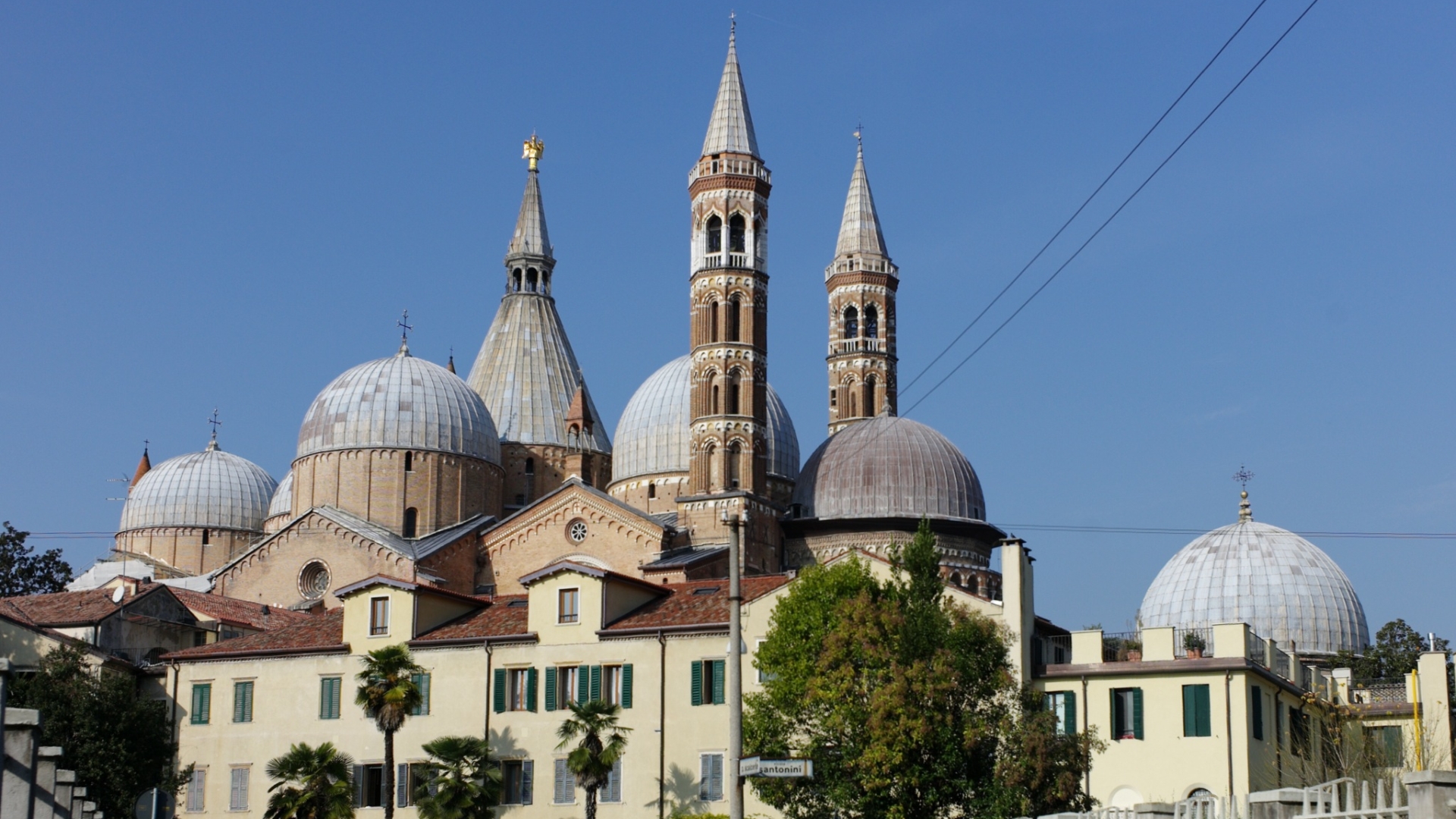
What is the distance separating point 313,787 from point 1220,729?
18.5m

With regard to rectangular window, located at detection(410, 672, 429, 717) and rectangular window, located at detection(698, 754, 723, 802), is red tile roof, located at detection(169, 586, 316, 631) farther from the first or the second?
rectangular window, located at detection(698, 754, 723, 802)

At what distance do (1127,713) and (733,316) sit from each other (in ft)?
93.2

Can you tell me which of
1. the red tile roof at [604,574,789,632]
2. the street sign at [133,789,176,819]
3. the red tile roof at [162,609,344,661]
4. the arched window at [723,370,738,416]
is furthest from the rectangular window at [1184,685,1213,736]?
the arched window at [723,370,738,416]

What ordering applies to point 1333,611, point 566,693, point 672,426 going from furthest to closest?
1. point 672,426
2. point 1333,611
3. point 566,693

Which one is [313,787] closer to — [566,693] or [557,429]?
[566,693]

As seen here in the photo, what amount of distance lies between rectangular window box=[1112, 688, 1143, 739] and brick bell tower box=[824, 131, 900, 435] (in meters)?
35.9

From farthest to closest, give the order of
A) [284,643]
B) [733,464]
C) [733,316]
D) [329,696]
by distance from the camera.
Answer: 1. [733,316]
2. [733,464]
3. [284,643]
4. [329,696]

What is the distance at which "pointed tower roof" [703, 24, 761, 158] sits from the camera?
65.1m

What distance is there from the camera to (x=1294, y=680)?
4306 cm

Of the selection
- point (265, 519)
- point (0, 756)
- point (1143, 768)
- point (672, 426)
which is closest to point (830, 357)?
point (672, 426)

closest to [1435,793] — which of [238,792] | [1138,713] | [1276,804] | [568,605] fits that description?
[1276,804]

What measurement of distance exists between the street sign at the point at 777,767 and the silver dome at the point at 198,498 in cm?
5698

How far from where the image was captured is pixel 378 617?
44.5 m

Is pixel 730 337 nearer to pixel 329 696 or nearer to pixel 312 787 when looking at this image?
pixel 329 696
